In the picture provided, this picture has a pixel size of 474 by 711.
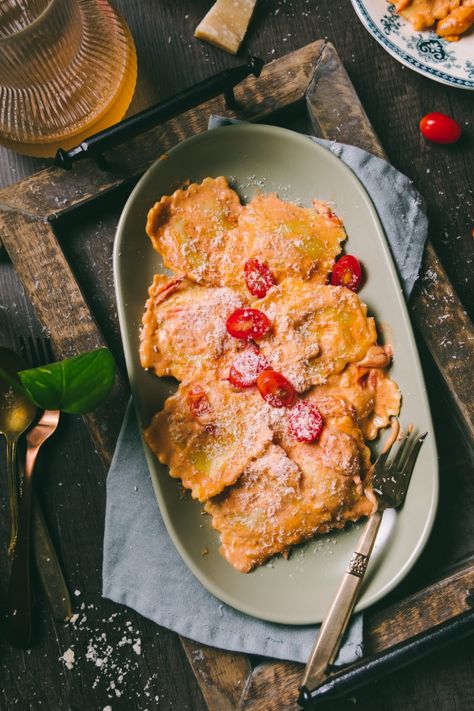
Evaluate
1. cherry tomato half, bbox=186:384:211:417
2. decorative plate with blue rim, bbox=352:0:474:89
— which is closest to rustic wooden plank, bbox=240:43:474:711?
decorative plate with blue rim, bbox=352:0:474:89

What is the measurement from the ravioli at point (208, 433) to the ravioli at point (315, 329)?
0.73 ft

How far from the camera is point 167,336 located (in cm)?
279

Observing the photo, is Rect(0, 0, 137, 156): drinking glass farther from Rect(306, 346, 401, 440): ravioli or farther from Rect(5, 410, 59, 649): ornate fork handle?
Rect(306, 346, 401, 440): ravioli

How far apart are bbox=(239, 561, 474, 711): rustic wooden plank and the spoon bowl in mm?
1173

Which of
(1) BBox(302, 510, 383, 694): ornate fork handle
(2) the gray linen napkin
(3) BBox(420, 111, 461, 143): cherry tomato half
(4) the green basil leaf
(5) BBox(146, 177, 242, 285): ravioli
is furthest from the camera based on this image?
(3) BBox(420, 111, 461, 143): cherry tomato half

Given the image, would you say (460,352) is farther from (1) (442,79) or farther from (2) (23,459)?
(2) (23,459)

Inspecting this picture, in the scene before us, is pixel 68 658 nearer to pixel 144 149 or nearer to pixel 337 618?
pixel 337 618

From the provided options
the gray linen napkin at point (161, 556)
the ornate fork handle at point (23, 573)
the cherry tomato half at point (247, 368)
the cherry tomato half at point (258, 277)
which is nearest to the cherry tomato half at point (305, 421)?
the cherry tomato half at point (247, 368)

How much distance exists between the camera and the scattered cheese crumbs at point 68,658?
9.64ft

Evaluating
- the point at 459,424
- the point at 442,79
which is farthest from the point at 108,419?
the point at 442,79

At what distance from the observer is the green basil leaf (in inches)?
99.1

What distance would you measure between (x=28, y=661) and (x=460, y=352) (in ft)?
7.42

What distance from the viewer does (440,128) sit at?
2.98m

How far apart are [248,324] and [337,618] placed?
3.92 feet
